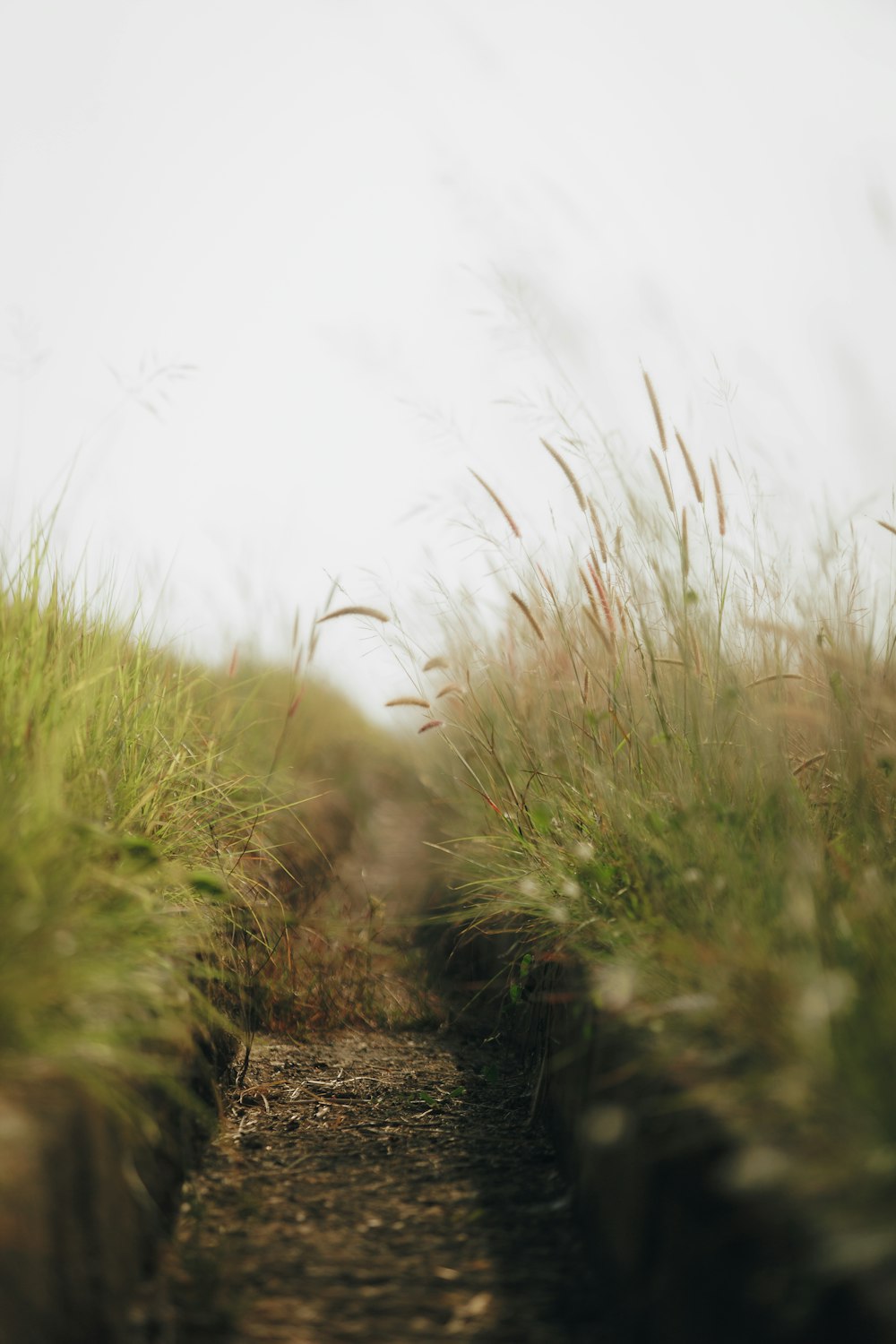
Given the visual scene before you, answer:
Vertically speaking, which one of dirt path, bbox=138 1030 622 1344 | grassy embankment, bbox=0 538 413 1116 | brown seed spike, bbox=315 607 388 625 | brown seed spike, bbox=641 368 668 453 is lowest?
dirt path, bbox=138 1030 622 1344

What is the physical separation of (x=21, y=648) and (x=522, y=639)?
52.7 inches

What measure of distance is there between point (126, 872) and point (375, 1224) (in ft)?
2.17

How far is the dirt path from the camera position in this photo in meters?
1.35

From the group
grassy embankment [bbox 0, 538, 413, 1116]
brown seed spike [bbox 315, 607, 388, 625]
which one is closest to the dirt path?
grassy embankment [bbox 0, 538, 413, 1116]

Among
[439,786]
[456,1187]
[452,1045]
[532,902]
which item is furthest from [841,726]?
[439,786]

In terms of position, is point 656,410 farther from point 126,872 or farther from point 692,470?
point 126,872

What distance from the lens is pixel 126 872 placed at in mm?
1665

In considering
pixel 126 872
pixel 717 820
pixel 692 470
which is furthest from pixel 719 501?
pixel 126 872

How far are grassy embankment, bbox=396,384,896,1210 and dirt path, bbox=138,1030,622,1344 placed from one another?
36 centimetres

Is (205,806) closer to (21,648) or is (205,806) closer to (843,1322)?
(21,648)

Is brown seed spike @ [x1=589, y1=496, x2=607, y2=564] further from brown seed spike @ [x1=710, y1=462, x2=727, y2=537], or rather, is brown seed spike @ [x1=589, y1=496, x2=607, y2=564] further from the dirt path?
the dirt path

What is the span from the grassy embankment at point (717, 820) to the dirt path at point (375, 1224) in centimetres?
36

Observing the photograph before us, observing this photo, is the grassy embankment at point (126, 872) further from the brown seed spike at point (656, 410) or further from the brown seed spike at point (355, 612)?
the brown seed spike at point (656, 410)

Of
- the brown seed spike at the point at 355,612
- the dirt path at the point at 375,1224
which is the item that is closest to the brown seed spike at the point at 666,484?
the brown seed spike at the point at 355,612
